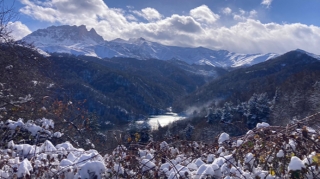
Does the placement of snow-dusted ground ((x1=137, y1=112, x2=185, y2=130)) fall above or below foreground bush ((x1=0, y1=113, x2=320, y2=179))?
below

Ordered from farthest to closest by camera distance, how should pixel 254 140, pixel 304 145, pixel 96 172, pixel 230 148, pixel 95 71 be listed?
pixel 95 71, pixel 230 148, pixel 254 140, pixel 96 172, pixel 304 145

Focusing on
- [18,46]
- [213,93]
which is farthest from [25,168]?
Answer: [213,93]

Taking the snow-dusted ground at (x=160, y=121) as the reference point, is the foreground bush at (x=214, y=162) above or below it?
above

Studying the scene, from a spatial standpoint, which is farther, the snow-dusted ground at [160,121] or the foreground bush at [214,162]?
the snow-dusted ground at [160,121]

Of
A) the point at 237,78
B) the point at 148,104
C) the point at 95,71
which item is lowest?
the point at 148,104

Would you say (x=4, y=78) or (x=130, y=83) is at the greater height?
(x=130, y=83)

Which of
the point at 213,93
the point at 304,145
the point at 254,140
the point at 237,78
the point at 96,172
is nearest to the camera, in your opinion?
the point at 304,145

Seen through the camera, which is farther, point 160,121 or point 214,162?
point 160,121

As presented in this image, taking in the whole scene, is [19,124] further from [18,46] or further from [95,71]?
[95,71]

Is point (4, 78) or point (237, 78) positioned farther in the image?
point (237, 78)

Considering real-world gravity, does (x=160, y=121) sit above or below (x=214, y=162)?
below

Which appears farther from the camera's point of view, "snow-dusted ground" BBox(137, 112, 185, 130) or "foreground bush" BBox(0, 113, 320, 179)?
"snow-dusted ground" BBox(137, 112, 185, 130)

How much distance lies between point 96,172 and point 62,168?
36 cm

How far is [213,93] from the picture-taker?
167375mm
